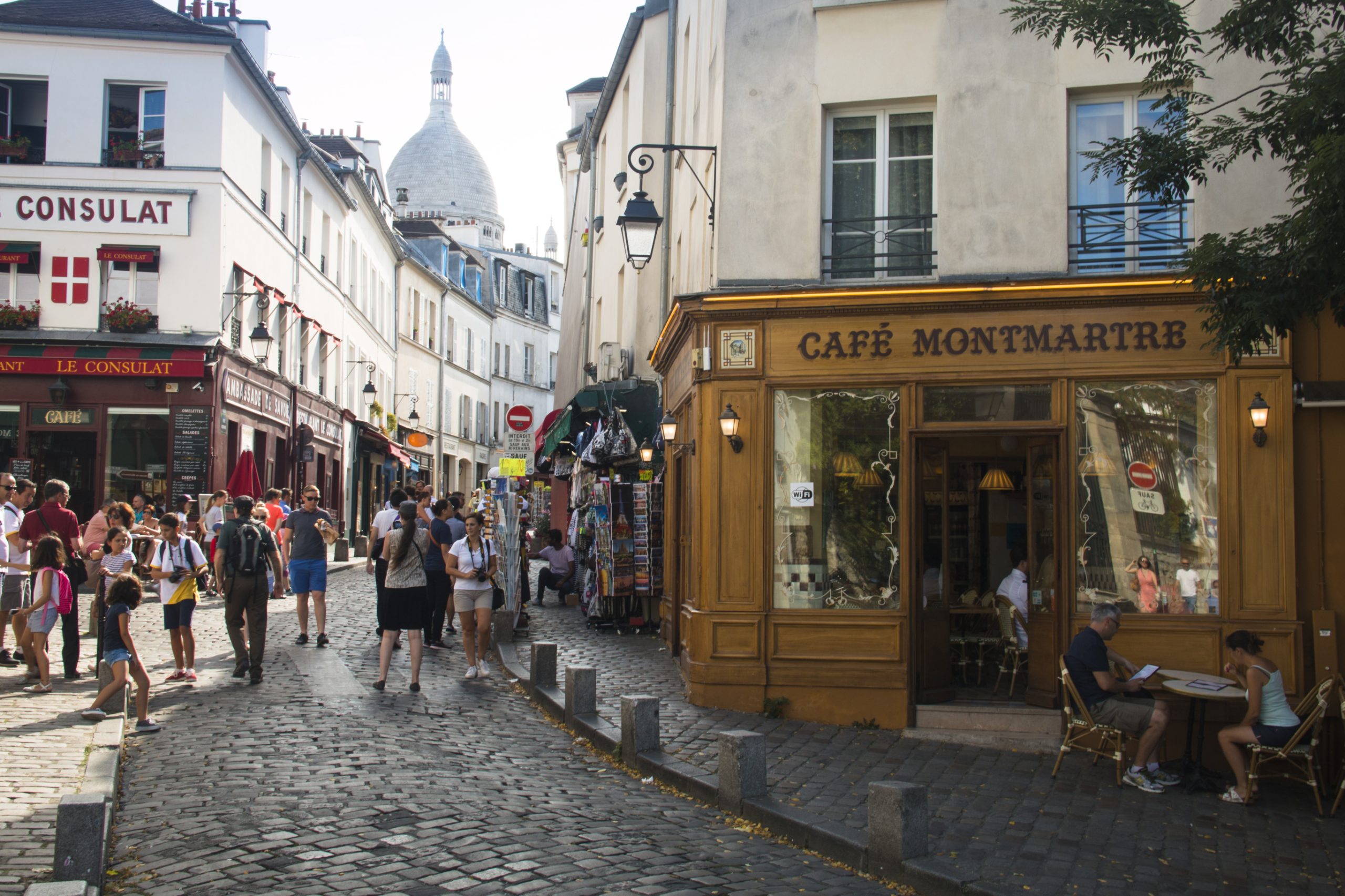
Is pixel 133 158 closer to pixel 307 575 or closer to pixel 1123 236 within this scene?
pixel 307 575

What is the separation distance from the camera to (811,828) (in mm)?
7367

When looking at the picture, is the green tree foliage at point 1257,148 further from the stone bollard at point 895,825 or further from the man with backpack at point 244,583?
the man with backpack at point 244,583

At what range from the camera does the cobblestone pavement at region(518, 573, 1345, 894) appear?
687 cm

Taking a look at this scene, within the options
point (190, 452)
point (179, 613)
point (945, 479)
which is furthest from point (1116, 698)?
point (190, 452)

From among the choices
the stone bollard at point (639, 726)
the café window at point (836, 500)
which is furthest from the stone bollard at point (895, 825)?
the café window at point (836, 500)

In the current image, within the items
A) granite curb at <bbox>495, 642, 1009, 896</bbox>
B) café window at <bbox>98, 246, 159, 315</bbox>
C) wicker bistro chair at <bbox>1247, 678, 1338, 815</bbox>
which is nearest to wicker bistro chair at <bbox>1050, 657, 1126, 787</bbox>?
wicker bistro chair at <bbox>1247, 678, 1338, 815</bbox>

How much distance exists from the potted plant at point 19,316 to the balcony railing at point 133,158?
9.72 feet

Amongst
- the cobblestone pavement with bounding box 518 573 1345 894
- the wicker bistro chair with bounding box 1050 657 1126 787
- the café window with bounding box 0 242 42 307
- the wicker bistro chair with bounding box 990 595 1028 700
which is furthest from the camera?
the café window with bounding box 0 242 42 307

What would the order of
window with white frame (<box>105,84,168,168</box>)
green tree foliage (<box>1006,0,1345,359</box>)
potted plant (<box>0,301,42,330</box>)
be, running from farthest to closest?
window with white frame (<box>105,84,168,168</box>) < potted plant (<box>0,301,42,330</box>) < green tree foliage (<box>1006,0,1345,359</box>)

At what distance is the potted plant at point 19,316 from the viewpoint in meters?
23.3

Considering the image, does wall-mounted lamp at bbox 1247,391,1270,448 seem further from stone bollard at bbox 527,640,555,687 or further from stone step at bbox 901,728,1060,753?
stone bollard at bbox 527,640,555,687

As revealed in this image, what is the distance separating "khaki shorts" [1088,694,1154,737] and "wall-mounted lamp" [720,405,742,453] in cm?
373

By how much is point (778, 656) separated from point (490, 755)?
9.83 feet

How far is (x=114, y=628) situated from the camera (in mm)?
9883
